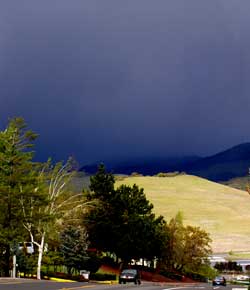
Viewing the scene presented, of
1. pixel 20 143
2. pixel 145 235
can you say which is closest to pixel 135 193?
pixel 145 235

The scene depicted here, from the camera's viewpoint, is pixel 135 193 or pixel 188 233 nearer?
pixel 135 193

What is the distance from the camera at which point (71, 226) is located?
85.9m

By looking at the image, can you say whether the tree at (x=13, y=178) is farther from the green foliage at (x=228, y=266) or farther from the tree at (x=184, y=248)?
the green foliage at (x=228, y=266)

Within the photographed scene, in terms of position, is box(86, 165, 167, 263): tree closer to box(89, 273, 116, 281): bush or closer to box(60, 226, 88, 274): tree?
box(60, 226, 88, 274): tree

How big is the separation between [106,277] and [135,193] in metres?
20.1

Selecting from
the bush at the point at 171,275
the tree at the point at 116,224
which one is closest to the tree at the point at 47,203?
the tree at the point at 116,224

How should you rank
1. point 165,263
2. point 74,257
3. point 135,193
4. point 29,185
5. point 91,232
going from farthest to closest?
1. point 165,263
2. point 135,193
3. point 91,232
4. point 74,257
5. point 29,185

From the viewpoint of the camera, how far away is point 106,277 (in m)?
86.8

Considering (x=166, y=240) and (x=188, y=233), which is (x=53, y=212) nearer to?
(x=166, y=240)

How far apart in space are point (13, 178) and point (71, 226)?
22254mm

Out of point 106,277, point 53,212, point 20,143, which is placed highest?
point 20,143

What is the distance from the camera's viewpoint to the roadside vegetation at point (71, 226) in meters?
65.1

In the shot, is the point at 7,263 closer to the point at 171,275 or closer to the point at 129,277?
the point at 129,277

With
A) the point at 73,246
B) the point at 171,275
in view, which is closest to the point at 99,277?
the point at 73,246
